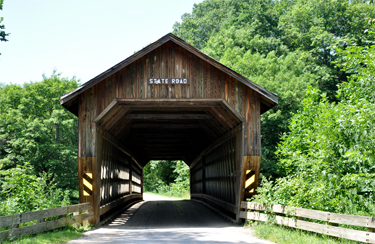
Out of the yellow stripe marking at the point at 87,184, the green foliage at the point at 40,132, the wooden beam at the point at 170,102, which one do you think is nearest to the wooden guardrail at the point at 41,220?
the yellow stripe marking at the point at 87,184

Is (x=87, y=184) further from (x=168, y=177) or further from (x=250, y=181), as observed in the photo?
(x=168, y=177)

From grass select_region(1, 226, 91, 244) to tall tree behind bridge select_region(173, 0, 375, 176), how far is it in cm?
1222

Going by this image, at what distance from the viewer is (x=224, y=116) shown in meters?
13.9

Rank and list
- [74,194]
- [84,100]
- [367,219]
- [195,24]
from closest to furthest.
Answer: [367,219] → [84,100] → [74,194] → [195,24]

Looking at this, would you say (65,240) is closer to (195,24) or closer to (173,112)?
(173,112)

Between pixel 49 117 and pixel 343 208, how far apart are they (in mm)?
27713

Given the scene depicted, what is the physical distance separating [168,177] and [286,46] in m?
26.8

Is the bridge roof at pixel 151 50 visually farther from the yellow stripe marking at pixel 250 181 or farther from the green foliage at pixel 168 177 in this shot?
the green foliage at pixel 168 177

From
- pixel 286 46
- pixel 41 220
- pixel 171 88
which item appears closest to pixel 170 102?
pixel 171 88

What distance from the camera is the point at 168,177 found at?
5441 centimetres

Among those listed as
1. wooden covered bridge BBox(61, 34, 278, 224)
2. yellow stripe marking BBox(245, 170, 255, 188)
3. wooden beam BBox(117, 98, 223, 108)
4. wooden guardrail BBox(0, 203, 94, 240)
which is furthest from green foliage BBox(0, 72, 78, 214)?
yellow stripe marking BBox(245, 170, 255, 188)

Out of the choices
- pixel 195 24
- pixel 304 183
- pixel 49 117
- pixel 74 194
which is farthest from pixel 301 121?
pixel 195 24

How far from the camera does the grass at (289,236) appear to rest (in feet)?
24.8

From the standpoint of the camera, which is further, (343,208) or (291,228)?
(291,228)
